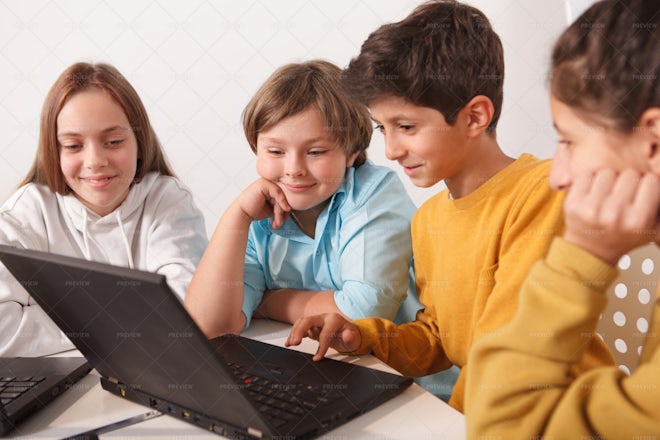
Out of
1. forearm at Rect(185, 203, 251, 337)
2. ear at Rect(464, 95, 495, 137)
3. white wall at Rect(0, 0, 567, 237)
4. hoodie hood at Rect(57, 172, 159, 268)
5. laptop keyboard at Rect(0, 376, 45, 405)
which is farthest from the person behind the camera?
white wall at Rect(0, 0, 567, 237)

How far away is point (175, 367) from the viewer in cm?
82

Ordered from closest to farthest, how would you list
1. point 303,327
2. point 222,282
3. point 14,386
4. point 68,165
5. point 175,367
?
point 175,367 < point 14,386 < point 303,327 < point 222,282 < point 68,165

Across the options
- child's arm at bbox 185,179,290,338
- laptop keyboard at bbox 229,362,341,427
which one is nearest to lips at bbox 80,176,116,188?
child's arm at bbox 185,179,290,338

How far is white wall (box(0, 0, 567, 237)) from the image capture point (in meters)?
2.67

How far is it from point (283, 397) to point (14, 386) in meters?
0.43

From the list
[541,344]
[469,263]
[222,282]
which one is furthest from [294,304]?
[541,344]

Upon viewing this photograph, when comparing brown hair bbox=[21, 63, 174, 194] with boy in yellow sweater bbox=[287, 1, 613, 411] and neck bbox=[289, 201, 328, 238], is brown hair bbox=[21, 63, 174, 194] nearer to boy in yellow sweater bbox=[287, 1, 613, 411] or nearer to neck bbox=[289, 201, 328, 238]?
neck bbox=[289, 201, 328, 238]

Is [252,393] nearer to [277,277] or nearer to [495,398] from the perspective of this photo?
[495,398]

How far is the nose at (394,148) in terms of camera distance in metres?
1.19

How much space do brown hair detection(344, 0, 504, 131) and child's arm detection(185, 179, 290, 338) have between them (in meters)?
0.34

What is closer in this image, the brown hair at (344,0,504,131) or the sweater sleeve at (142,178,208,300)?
the brown hair at (344,0,504,131)

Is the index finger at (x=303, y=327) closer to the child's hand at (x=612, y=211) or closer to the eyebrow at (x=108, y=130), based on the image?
the child's hand at (x=612, y=211)

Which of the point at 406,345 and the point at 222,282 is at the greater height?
the point at 222,282

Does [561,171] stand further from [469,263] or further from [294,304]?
[294,304]
